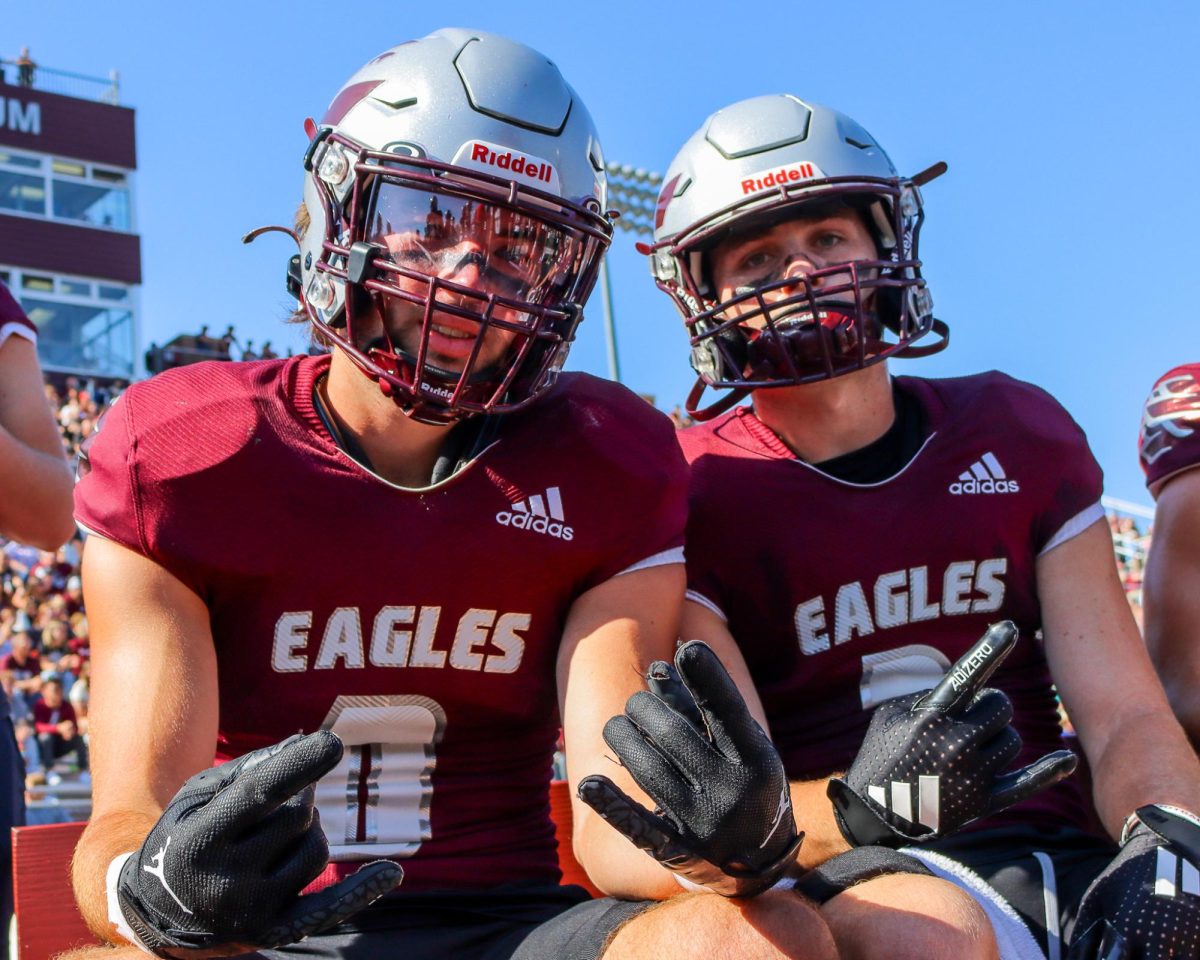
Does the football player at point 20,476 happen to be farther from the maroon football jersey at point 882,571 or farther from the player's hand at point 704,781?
the player's hand at point 704,781

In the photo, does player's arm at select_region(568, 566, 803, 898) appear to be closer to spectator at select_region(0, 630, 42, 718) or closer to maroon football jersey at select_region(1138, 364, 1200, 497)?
maroon football jersey at select_region(1138, 364, 1200, 497)

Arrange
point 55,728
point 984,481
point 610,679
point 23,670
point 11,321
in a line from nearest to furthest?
1. point 610,679
2. point 984,481
3. point 11,321
4. point 55,728
5. point 23,670

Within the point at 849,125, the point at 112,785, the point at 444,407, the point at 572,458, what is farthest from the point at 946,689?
the point at 849,125

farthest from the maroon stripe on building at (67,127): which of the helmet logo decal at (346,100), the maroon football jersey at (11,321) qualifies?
the helmet logo decal at (346,100)

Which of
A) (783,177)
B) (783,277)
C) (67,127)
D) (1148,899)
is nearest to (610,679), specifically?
(1148,899)

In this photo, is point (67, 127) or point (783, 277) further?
point (67, 127)

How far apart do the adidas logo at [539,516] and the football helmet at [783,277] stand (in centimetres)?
62

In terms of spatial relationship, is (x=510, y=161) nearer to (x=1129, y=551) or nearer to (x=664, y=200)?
(x=664, y=200)

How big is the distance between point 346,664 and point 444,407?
465 millimetres

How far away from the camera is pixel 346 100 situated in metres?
2.68

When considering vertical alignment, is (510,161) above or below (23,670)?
above

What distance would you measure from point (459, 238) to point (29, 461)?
118 cm

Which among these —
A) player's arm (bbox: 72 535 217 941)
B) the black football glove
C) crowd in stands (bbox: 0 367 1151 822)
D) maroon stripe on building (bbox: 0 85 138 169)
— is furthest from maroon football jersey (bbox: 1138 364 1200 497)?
maroon stripe on building (bbox: 0 85 138 169)

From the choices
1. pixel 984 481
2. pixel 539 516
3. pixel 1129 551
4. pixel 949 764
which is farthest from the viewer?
pixel 1129 551
